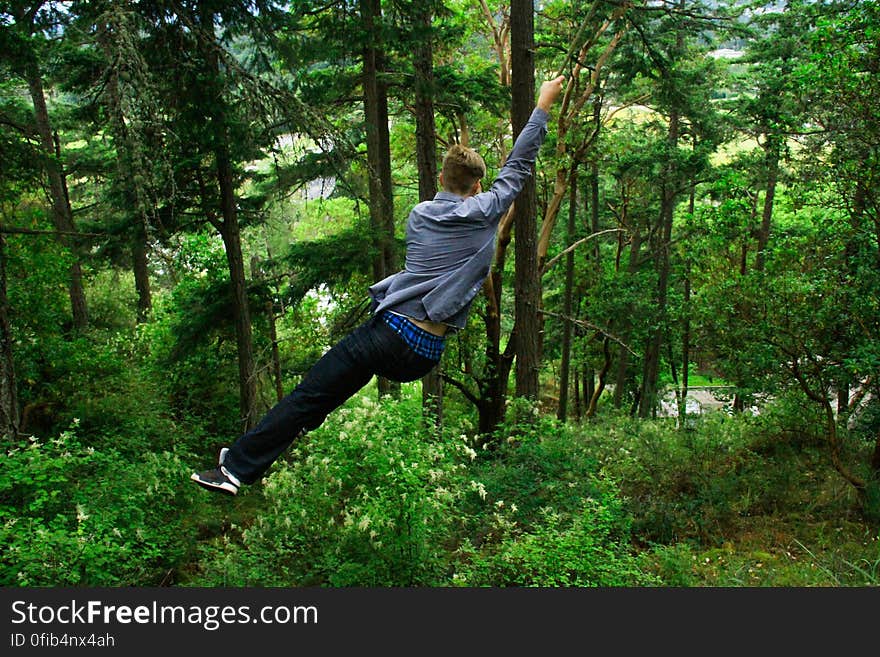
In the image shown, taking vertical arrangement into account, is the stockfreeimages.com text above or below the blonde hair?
below

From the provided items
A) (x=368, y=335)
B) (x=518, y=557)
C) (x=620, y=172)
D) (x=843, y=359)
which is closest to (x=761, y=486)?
(x=843, y=359)

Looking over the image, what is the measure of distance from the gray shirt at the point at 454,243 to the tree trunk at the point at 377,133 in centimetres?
579

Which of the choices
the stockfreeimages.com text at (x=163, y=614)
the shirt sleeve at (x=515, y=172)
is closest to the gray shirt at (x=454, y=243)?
the shirt sleeve at (x=515, y=172)

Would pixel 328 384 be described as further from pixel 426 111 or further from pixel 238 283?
pixel 426 111

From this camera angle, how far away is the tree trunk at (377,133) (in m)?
10.3

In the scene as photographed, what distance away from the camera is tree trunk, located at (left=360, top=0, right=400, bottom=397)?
1033 centimetres

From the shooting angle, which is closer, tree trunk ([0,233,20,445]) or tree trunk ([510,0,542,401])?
tree trunk ([0,233,20,445])

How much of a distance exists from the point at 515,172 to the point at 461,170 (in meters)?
0.28

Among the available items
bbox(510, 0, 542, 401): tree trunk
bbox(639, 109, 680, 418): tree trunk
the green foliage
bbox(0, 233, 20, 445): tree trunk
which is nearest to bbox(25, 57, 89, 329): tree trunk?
bbox(0, 233, 20, 445): tree trunk

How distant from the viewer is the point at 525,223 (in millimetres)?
10586

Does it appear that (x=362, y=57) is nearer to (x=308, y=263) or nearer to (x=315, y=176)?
(x=315, y=176)

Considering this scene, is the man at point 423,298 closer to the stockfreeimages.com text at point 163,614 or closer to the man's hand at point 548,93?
the man's hand at point 548,93

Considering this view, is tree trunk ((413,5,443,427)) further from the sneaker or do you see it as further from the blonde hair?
the blonde hair

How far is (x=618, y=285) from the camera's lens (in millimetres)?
21984
